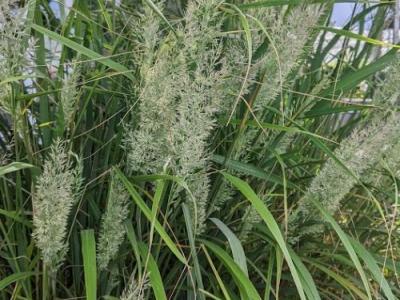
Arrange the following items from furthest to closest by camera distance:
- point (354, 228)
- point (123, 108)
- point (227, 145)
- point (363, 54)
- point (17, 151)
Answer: point (363, 54) < point (354, 228) < point (227, 145) < point (123, 108) < point (17, 151)

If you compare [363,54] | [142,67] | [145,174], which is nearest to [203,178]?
[145,174]

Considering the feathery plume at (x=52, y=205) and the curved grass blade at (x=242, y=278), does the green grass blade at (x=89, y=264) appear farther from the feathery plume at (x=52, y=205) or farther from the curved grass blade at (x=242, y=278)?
the curved grass blade at (x=242, y=278)

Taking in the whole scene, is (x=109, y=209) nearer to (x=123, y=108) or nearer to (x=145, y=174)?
(x=145, y=174)

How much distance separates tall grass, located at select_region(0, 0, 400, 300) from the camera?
86 cm

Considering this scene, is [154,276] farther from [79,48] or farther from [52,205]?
[79,48]

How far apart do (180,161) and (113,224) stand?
155mm

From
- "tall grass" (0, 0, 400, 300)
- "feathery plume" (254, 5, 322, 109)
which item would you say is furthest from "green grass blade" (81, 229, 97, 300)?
"feathery plume" (254, 5, 322, 109)

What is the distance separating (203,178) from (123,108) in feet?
0.80

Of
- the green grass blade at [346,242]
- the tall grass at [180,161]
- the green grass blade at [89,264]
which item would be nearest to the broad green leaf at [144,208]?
the tall grass at [180,161]

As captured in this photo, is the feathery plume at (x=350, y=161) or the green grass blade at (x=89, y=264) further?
the feathery plume at (x=350, y=161)

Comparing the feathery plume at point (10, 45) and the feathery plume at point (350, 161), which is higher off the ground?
the feathery plume at point (10, 45)

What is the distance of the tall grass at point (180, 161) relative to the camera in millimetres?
862

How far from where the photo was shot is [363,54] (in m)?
1.55

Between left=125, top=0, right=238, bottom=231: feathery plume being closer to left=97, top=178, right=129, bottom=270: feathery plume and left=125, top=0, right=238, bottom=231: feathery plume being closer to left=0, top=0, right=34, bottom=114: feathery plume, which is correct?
left=97, top=178, right=129, bottom=270: feathery plume
